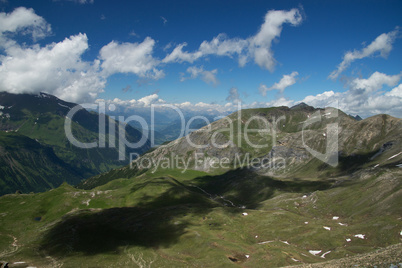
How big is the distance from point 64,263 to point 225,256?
49.0 m

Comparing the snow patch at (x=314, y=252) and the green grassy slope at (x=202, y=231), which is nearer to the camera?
the green grassy slope at (x=202, y=231)

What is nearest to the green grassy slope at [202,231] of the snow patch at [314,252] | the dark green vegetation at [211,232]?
the dark green vegetation at [211,232]

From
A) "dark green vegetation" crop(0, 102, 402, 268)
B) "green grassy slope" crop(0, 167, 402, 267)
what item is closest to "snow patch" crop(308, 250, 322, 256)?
"dark green vegetation" crop(0, 102, 402, 268)

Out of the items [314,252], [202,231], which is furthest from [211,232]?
[314,252]

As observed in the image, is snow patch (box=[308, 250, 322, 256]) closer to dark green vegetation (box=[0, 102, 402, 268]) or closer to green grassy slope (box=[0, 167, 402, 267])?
dark green vegetation (box=[0, 102, 402, 268])

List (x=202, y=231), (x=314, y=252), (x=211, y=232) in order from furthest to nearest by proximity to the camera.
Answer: (x=211, y=232), (x=202, y=231), (x=314, y=252)

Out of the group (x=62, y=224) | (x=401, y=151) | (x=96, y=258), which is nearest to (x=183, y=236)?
(x=96, y=258)

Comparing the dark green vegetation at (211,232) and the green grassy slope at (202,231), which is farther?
the green grassy slope at (202,231)

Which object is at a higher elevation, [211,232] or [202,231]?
[202,231]

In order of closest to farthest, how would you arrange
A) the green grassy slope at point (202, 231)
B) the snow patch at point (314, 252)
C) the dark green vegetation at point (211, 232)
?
the dark green vegetation at point (211, 232), the green grassy slope at point (202, 231), the snow patch at point (314, 252)

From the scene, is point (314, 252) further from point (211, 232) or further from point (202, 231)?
point (202, 231)

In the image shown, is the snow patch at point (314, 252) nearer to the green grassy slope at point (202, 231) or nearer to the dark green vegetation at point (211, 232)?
the dark green vegetation at point (211, 232)

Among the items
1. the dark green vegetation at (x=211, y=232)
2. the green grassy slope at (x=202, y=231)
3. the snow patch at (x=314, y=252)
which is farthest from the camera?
the snow patch at (x=314, y=252)

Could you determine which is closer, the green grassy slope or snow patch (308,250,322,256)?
the green grassy slope
